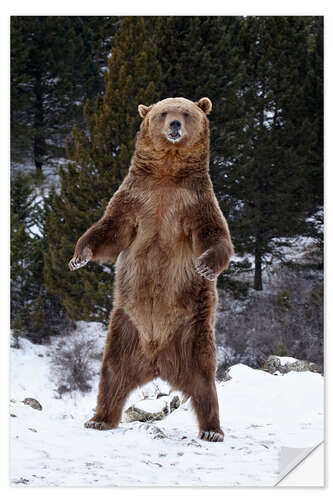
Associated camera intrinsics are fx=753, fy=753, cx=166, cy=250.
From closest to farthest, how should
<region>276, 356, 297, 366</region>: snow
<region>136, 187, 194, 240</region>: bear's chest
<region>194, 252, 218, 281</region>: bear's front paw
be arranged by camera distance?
<region>194, 252, 218, 281</region>: bear's front paw
<region>136, 187, 194, 240</region>: bear's chest
<region>276, 356, 297, 366</region>: snow

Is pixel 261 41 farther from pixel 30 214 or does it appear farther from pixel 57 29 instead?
pixel 30 214

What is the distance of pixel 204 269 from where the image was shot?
14.4ft

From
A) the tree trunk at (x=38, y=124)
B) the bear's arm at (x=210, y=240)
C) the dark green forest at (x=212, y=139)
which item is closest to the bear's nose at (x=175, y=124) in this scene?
the bear's arm at (x=210, y=240)

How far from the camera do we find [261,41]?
6.52 metres

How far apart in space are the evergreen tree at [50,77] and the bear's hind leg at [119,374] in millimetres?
2013

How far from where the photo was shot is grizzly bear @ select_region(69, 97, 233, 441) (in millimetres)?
4727

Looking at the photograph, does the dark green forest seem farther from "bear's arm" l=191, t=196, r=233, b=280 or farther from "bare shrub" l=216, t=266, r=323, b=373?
"bear's arm" l=191, t=196, r=233, b=280

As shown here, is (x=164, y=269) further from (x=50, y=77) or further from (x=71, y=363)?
(x=50, y=77)

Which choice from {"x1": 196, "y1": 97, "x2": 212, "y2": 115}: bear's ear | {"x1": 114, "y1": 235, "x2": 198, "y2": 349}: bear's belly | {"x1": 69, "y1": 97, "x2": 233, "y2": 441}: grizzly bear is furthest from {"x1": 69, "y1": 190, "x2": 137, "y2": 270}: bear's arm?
{"x1": 196, "y1": 97, "x2": 212, "y2": 115}: bear's ear

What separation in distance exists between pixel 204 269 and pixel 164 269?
0.42 m

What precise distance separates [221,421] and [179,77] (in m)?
3.64

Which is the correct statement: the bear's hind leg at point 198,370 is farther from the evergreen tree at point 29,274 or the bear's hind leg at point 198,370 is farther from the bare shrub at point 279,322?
the evergreen tree at point 29,274

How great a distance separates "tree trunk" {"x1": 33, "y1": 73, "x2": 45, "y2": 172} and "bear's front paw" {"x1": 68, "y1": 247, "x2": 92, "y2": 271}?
1.95m

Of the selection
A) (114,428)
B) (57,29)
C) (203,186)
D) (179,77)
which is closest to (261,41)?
(179,77)
